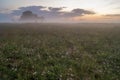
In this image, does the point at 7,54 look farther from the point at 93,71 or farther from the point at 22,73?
the point at 93,71

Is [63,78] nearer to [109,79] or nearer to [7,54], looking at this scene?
[109,79]

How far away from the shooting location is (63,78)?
9.27 metres

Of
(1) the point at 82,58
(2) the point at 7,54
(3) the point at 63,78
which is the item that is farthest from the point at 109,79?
(2) the point at 7,54

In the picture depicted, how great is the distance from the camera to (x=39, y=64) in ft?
36.4

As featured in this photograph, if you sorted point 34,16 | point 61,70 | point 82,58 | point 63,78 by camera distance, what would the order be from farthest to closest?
1. point 34,16
2. point 82,58
3. point 61,70
4. point 63,78

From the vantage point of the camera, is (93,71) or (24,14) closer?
(93,71)

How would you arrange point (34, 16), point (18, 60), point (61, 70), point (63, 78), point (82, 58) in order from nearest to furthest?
point (63, 78) < point (61, 70) < point (18, 60) < point (82, 58) < point (34, 16)

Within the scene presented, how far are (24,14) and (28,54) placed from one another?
615 ft

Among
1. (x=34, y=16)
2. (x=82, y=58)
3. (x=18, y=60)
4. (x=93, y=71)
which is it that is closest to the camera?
(x=93, y=71)

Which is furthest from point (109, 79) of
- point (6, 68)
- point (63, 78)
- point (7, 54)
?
point (7, 54)

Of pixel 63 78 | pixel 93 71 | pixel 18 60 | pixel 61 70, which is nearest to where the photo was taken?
pixel 63 78

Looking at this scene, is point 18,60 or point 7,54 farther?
point 7,54

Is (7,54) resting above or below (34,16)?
above

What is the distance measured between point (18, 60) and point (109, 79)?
5.42 metres
